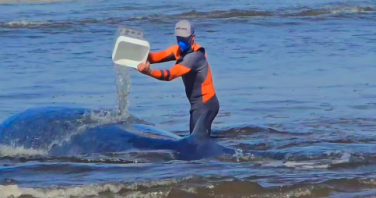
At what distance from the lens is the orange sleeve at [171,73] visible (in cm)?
874

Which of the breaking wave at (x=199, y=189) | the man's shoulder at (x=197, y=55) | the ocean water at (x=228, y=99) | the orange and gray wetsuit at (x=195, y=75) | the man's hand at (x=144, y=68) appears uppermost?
the man's hand at (x=144, y=68)

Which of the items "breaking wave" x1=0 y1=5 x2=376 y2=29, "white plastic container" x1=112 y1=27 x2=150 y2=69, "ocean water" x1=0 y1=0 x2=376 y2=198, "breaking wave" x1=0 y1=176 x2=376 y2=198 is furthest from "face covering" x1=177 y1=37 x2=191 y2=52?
"breaking wave" x1=0 y1=5 x2=376 y2=29

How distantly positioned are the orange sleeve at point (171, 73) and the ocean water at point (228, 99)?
84 centimetres

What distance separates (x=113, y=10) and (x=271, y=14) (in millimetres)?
5448

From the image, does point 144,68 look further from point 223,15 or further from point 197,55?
point 223,15

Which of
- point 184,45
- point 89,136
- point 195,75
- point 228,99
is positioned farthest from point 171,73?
point 228,99

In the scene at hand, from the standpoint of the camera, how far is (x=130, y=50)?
8805mm

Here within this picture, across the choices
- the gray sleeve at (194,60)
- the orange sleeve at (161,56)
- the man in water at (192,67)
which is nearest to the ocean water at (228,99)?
the orange sleeve at (161,56)

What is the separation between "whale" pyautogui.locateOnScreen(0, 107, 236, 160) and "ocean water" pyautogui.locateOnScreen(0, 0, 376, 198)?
0.11 meters

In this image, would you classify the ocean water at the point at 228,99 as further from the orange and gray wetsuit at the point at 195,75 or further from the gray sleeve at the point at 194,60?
the gray sleeve at the point at 194,60

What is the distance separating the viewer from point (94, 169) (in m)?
8.97

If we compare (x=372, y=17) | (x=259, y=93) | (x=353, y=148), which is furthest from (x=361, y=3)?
(x=353, y=148)

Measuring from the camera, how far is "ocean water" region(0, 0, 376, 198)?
8398 mm

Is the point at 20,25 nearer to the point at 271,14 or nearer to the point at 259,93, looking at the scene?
the point at 271,14
